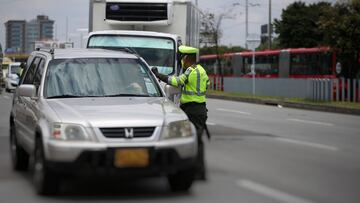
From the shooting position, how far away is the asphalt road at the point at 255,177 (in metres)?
7.70

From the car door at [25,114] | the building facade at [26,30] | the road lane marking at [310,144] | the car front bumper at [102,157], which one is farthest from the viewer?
the building facade at [26,30]

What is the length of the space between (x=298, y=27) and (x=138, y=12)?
1894 inches

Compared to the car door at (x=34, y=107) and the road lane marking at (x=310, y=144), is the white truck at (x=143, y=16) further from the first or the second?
the car door at (x=34, y=107)

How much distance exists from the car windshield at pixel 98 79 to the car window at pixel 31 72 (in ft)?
2.86

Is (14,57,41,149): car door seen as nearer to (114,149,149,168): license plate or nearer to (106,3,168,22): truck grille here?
(114,149,149,168): license plate

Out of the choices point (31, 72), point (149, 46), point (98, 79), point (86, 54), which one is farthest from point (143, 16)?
point (98, 79)

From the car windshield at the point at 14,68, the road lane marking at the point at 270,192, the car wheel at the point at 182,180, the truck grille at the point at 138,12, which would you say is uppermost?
the truck grille at the point at 138,12

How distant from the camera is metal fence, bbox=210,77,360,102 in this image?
96.6ft

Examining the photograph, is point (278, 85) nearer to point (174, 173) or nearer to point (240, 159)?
point (240, 159)

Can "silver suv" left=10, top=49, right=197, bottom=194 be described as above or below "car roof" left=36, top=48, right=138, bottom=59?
below

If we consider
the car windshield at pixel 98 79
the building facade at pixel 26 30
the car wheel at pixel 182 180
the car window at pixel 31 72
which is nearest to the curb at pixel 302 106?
the car window at pixel 31 72

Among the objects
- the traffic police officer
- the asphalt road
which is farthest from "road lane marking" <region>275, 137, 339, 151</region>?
the traffic police officer

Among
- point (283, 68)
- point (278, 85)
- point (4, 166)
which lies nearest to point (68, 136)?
point (4, 166)

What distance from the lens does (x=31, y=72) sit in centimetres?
973
